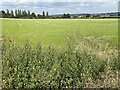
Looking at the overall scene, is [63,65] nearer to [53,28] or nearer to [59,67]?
[59,67]

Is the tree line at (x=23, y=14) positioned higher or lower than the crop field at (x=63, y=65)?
higher

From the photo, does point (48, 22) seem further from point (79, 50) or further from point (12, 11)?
point (79, 50)

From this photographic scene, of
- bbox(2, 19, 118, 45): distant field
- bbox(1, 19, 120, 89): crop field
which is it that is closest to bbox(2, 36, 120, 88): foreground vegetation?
bbox(1, 19, 120, 89): crop field

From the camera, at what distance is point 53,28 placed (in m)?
8.77

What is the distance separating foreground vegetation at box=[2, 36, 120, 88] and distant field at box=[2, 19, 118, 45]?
1344 mm

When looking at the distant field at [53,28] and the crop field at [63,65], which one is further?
the distant field at [53,28]

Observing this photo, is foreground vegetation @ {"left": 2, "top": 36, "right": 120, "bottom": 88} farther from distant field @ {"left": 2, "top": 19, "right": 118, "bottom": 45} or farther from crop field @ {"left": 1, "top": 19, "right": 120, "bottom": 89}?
distant field @ {"left": 2, "top": 19, "right": 118, "bottom": 45}

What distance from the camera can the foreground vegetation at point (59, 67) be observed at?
4996 millimetres

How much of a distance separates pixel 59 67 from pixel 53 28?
3.82 metres

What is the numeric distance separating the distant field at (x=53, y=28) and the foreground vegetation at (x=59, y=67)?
1.34 meters

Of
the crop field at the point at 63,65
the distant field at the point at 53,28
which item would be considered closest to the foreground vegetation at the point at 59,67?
the crop field at the point at 63,65

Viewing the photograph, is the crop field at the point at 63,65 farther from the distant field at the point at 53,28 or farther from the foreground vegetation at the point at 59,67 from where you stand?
the distant field at the point at 53,28

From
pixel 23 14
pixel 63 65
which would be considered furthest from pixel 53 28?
pixel 63 65

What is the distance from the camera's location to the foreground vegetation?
5.00 m
